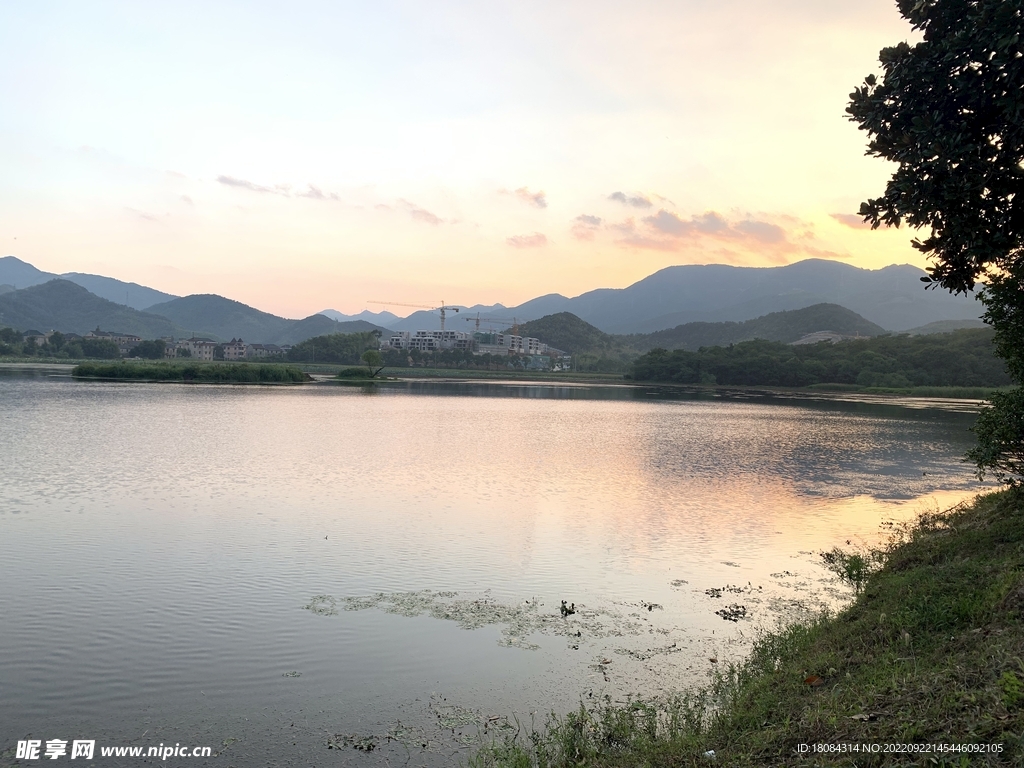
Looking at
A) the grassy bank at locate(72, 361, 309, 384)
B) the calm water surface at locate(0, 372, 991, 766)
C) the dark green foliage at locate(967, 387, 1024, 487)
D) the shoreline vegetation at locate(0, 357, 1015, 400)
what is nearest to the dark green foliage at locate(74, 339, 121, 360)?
the shoreline vegetation at locate(0, 357, 1015, 400)

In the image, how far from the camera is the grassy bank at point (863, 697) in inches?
279

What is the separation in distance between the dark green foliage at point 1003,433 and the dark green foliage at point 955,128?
15.4 ft

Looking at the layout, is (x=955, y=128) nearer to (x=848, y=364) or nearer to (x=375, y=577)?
(x=375, y=577)

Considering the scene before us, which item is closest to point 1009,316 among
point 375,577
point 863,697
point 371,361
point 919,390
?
point 863,697

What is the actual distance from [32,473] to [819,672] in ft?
99.6

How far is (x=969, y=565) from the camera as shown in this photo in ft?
42.3

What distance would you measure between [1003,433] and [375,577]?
16098 millimetres

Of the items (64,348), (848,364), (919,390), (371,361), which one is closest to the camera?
(919,390)

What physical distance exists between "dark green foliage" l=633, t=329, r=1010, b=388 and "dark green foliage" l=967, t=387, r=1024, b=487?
138 m

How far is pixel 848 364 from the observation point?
5920 inches

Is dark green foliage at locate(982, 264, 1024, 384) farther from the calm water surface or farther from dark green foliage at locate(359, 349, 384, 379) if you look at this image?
dark green foliage at locate(359, 349, 384, 379)

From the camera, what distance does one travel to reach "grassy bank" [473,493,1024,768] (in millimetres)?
7078

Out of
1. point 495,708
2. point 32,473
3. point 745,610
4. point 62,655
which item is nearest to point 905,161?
point 745,610

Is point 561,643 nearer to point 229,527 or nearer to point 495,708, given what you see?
point 495,708
